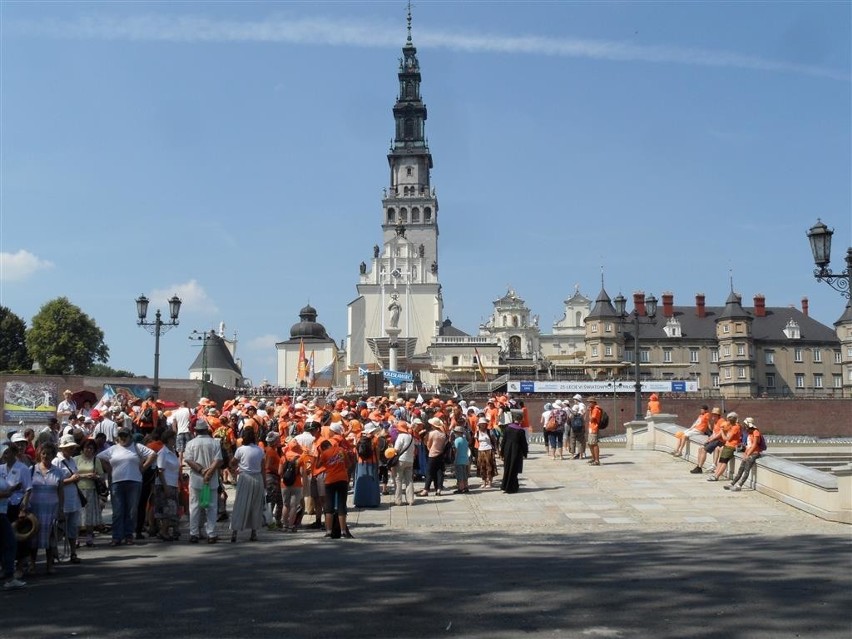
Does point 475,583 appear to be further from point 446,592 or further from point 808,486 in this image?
point 808,486

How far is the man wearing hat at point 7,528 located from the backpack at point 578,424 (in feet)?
60.5

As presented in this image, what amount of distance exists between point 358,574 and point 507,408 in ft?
39.6

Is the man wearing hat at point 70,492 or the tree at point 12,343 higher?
the tree at point 12,343

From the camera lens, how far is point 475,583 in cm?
980

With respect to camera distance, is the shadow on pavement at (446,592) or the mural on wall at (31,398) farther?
the mural on wall at (31,398)

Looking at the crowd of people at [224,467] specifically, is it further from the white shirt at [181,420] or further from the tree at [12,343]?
the tree at [12,343]

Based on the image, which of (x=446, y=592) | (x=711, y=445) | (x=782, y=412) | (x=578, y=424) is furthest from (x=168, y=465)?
(x=782, y=412)

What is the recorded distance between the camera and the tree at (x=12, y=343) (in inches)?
3521

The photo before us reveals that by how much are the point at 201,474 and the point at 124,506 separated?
113 cm

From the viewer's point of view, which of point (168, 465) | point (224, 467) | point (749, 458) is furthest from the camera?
point (749, 458)

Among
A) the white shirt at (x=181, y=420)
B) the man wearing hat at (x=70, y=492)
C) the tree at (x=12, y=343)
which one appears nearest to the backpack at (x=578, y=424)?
the white shirt at (x=181, y=420)

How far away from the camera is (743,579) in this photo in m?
9.99

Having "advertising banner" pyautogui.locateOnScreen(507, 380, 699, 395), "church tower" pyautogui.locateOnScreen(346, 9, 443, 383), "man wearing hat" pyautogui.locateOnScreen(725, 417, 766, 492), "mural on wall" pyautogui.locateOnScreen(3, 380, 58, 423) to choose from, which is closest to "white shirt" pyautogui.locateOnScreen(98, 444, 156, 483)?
"man wearing hat" pyautogui.locateOnScreen(725, 417, 766, 492)

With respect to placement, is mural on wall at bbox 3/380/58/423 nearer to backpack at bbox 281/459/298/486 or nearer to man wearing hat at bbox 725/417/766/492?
backpack at bbox 281/459/298/486
